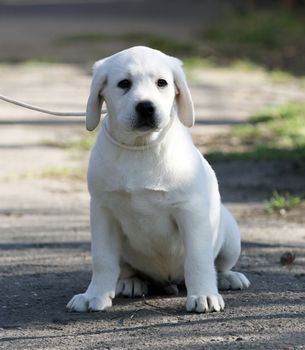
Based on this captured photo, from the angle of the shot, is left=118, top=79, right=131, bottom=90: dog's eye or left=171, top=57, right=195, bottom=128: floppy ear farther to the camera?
left=171, top=57, right=195, bottom=128: floppy ear

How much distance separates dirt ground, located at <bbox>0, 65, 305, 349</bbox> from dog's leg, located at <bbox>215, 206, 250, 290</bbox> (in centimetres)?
10

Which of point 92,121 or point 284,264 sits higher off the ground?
point 92,121

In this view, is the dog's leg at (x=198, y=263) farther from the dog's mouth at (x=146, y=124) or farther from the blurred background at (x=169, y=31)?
the blurred background at (x=169, y=31)

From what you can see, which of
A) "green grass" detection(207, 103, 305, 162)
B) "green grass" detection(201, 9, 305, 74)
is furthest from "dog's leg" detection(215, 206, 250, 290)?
"green grass" detection(201, 9, 305, 74)

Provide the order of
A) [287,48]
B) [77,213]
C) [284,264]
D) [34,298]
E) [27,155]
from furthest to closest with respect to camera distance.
Answer: [287,48]
[27,155]
[77,213]
[284,264]
[34,298]

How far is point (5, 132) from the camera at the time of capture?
12.2 meters

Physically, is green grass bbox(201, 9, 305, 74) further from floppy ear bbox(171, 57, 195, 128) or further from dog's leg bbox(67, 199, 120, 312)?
dog's leg bbox(67, 199, 120, 312)

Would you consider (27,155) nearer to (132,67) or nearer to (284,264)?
(284,264)

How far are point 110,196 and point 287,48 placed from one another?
625 inches

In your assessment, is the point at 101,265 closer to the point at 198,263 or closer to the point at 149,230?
the point at 149,230

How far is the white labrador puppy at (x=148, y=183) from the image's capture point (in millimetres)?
5160

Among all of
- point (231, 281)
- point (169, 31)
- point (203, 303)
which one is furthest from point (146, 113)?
point (169, 31)

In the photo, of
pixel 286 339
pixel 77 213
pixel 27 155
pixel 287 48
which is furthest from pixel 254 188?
pixel 287 48

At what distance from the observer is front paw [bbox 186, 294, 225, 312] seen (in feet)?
17.1
